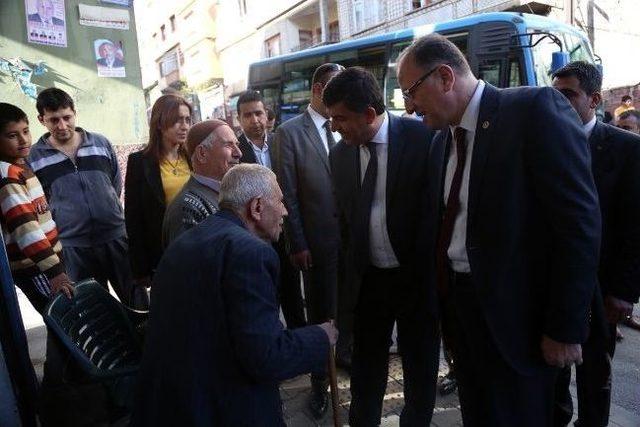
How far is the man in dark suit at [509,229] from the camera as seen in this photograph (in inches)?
58.7

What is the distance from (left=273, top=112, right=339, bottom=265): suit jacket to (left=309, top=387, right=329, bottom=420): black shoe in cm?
84

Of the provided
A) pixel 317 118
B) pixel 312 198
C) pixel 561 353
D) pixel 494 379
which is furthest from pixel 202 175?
pixel 561 353

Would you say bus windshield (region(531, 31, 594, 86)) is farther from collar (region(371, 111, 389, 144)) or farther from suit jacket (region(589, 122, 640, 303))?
collar (region(371, 111, 389, 144))

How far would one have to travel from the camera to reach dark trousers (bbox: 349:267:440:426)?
2217 mm

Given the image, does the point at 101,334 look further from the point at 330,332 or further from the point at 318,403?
the point at 330,332

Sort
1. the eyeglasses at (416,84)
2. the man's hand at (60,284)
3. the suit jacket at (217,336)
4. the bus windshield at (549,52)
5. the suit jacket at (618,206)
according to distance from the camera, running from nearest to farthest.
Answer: the suit jacket at (217,336) → the eyeglasses at (416,84) → the suit jacket at (618,206) → the man's hand at (60,284) → the bus windshield at (549,52)

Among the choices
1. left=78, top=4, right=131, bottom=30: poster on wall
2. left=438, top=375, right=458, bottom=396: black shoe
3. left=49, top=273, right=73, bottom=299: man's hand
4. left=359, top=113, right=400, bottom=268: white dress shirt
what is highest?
left=78, top=4, right=131, bottom=30: poster on wall

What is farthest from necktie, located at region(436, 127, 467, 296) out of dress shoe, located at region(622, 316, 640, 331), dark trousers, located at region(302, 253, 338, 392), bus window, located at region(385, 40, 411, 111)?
bus window, located at region(385, 40, 411, 111)

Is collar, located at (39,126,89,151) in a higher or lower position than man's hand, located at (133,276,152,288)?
higher

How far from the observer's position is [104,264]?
323cm

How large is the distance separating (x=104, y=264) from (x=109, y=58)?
9.22ft

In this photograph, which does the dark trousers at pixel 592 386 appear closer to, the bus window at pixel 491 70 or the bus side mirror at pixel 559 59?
the bus side mirror at pixel 559 59

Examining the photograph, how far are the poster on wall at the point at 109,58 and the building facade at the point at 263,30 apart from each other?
559 inches

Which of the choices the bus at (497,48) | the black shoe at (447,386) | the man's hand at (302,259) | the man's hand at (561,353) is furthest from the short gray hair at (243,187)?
the bus at (497,48)
